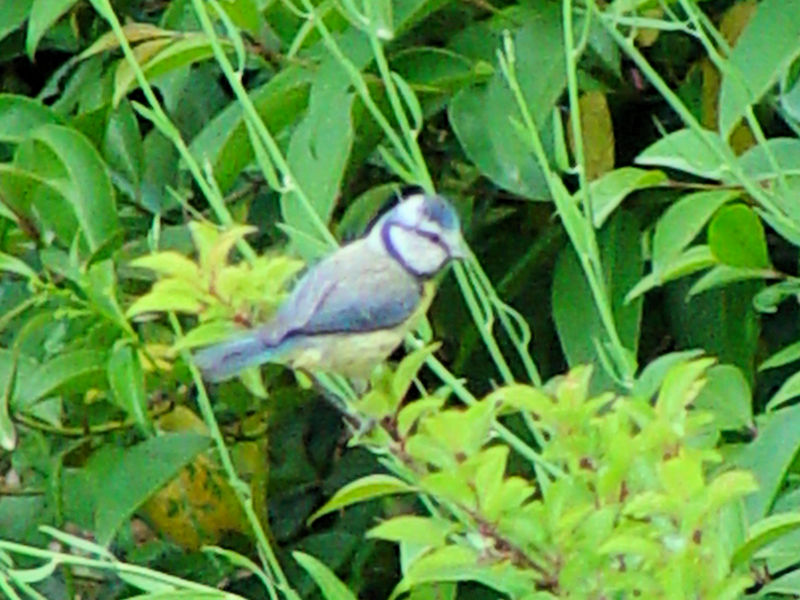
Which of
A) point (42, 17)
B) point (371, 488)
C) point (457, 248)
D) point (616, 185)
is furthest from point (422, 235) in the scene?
point (42, 17)

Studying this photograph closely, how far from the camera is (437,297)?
1.96 m

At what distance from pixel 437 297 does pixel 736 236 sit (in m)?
0.44

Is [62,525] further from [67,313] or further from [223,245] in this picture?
[223,245]

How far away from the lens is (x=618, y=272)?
180 cm

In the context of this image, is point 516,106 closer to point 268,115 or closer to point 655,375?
point 268,115

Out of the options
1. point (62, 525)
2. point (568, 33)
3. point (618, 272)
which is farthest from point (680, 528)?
point (62, 525)

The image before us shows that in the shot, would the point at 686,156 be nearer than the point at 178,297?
No

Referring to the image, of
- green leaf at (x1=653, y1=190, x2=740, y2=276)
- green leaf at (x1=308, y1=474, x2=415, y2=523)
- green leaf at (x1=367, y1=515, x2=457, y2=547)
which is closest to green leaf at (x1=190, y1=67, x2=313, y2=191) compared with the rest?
green leaf at (x1=653, y1=190, x2=740, y2=276)

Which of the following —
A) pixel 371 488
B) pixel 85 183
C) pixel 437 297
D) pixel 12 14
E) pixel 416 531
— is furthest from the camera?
pixel 12 14

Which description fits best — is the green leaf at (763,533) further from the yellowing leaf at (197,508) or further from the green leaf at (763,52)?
the yellowing leaf at (197,508)

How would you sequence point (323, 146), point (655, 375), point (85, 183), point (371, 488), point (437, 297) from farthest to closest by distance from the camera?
point (437, 297), point (85, 183), point (323, 146), point (655, 375), point (371, 488)

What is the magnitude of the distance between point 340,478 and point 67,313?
0.45 m

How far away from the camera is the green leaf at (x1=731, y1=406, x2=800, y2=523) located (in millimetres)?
1484

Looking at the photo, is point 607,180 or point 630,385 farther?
point 607,180
